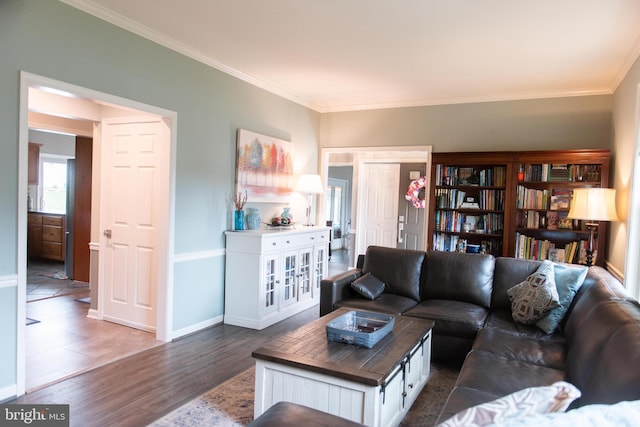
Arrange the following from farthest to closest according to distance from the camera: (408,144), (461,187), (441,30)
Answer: (408,144) < (461,187) < (441,30)

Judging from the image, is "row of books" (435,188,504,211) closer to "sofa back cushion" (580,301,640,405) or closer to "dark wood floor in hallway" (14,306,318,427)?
"dark wood floor in hallway" (14,306,318,427)

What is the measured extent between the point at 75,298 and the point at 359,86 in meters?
4.33

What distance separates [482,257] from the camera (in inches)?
153

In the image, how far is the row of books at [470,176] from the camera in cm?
507

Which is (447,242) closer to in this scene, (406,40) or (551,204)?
(551,204)

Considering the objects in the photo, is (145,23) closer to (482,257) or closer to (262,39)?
(262,39)

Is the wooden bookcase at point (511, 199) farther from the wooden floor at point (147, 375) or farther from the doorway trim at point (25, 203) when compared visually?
the doorway trim at point (25, 203)

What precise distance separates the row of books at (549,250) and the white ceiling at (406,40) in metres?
1.72

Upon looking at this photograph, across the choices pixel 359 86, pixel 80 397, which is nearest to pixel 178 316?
pixel 80 397

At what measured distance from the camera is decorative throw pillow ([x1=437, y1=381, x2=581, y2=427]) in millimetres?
954

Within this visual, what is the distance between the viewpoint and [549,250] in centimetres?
480

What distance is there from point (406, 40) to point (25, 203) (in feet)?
10.0

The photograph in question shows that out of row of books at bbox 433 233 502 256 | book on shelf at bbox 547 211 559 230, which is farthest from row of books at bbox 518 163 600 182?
row of books at bbox 433 233 502 256
